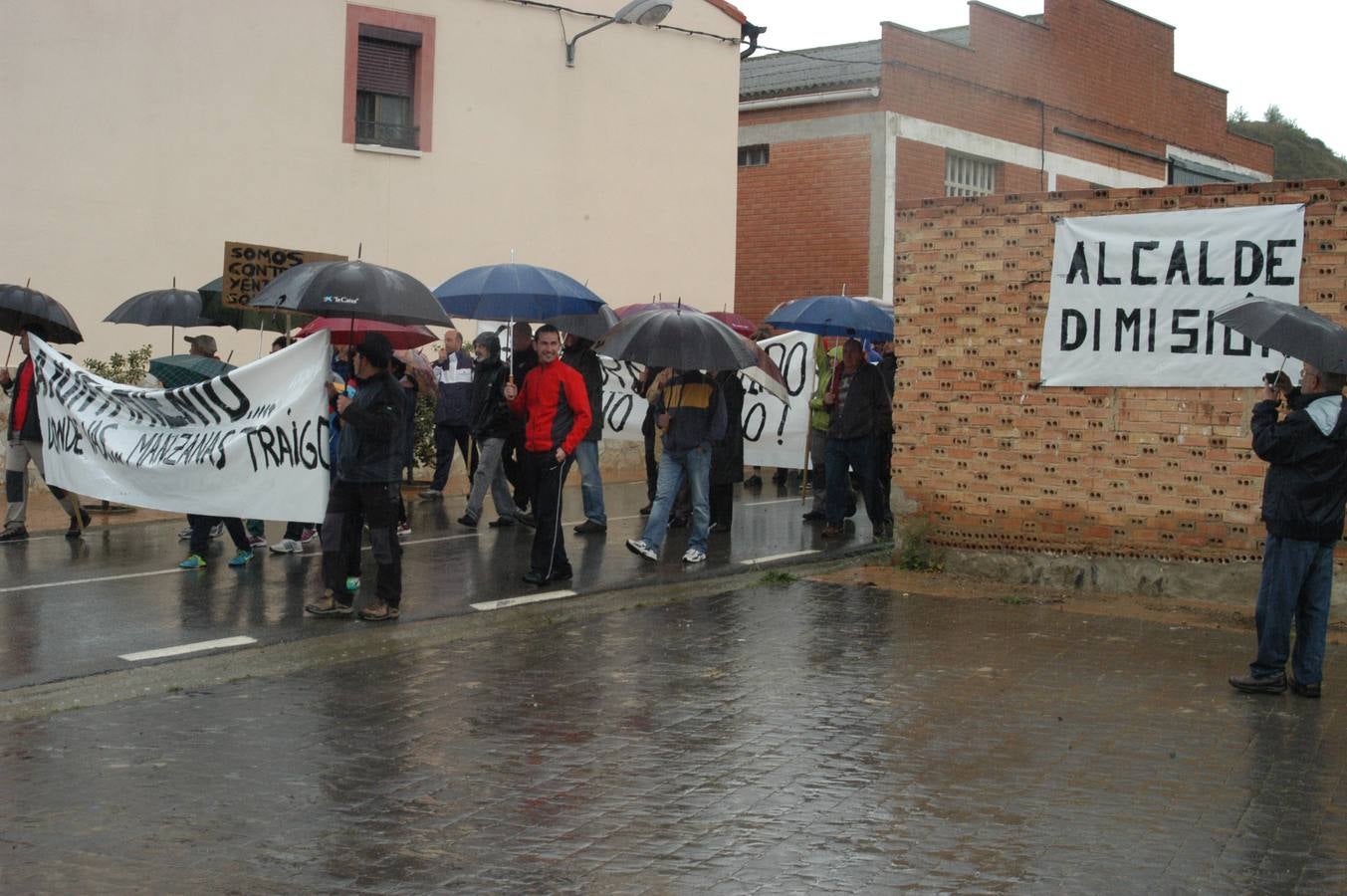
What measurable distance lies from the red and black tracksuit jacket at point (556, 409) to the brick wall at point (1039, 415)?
113 inches

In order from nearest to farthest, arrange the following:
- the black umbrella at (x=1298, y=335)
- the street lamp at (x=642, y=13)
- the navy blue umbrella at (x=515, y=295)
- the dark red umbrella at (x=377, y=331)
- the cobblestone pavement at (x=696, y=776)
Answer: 1. the cobblestone pavement at (x=696, y=776)
2. the black umbrella at (x=1298, y=335)
3. the dark red umbrella at (x=377, y=331)
4. the navy blue umbrella at (x=515, y=295)
5. the street lamp at (x=642, y=13)

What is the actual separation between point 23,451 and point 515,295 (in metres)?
4.43

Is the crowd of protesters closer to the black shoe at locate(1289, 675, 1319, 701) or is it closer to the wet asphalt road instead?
the wet asphalt road

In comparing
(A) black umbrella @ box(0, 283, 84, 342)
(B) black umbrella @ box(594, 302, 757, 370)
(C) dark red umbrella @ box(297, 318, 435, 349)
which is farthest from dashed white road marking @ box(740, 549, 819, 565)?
(A) black umbrella @ box(0, 283, 84, 342)

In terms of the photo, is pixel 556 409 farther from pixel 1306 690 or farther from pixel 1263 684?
pixel 1306 690

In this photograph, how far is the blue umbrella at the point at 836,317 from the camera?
49.7ft

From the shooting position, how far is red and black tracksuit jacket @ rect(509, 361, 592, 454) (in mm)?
11102

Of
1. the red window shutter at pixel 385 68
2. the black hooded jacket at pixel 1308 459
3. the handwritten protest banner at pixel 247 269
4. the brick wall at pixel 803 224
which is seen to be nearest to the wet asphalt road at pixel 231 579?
the handwritten protest banner at pixel 247 269

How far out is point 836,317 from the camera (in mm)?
15164

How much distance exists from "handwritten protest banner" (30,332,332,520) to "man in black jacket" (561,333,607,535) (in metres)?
3.62

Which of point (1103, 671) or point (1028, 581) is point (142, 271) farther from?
point (1103, 671)

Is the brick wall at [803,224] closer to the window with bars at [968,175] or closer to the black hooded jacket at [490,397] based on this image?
the window with bars at [968,175]

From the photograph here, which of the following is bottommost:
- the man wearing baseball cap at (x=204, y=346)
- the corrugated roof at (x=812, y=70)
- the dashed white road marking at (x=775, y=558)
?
the dashed white road marking at (x=775, y=558)

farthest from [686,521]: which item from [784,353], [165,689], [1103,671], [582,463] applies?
[165,689]
